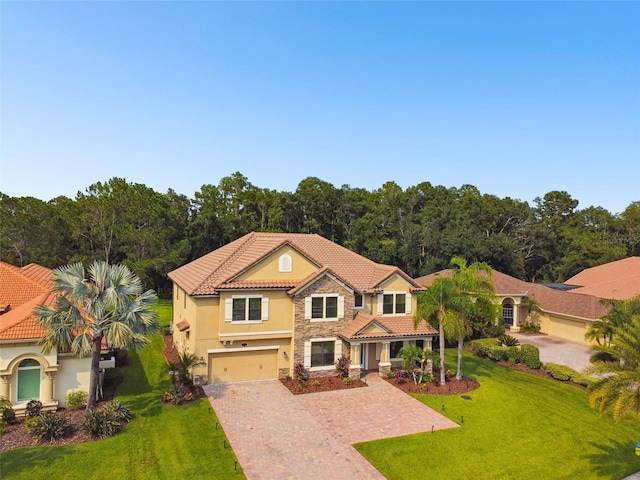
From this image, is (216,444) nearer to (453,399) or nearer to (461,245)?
(453,399)

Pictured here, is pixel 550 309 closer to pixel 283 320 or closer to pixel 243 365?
pixel 283 320

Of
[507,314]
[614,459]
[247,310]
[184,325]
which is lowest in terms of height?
[614,459]

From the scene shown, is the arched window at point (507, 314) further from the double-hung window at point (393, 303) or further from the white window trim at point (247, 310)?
the white window trim at point (247, 310)

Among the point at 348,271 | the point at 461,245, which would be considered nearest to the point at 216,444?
the point at 348,271

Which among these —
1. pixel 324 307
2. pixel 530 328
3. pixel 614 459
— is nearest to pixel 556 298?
pixel 530 328

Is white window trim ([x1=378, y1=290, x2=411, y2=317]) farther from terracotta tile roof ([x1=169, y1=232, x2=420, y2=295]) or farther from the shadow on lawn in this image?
the shadow on lawn
